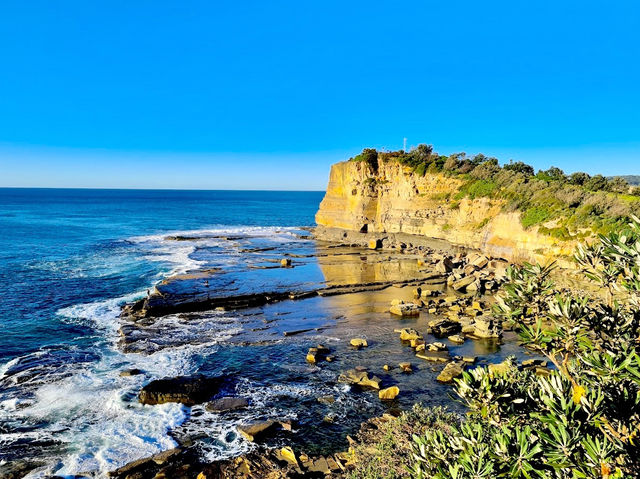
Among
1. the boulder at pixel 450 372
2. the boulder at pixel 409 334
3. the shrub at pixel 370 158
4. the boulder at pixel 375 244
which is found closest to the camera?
the boulder at pixel 450 372

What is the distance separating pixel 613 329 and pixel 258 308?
28.6 meters

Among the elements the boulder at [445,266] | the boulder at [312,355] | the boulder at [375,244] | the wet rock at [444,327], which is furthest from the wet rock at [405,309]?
the boulder at [375,244]

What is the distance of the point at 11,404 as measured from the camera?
17.9m

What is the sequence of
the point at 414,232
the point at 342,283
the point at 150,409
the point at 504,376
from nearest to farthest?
1. the point at 504,376
2. the point at 150,409
3. the point at 342,283
4. the point at 414,232

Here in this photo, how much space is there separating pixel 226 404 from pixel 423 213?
2025 inches

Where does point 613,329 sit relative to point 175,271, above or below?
above

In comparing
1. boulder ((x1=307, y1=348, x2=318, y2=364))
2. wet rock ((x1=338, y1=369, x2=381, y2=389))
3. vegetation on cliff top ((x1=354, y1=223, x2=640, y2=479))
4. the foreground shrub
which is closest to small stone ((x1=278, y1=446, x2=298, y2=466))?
wet rock ((x1=338, y1=369, x2=381, y2=389))

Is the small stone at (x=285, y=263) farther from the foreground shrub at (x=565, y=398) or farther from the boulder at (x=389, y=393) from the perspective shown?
the foreground shrub at (x=565, y=398)

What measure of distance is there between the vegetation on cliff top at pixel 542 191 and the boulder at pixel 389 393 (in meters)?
21.9

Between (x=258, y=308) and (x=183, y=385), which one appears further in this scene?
(x=258, y=308)

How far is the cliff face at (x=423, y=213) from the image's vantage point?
43.9 metres

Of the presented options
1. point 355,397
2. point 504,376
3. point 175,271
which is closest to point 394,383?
point 355,397

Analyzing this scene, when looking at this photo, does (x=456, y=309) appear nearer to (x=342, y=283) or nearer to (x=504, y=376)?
(x=342, y=283)

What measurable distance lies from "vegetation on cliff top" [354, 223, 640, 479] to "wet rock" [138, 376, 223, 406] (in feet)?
45.2
